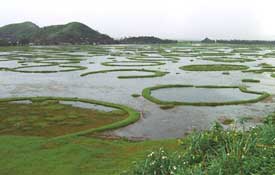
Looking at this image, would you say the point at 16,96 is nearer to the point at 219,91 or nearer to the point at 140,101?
the point at 140,101

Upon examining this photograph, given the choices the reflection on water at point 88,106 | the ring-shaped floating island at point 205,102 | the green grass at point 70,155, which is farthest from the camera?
the ring-shaped floating island at point 205,102

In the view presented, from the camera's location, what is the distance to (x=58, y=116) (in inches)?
970

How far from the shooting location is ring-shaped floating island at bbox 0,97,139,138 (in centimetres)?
2106

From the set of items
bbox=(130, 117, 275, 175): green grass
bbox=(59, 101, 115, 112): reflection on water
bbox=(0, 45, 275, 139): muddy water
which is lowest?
bbox=(59, 101, 115, 112): reflection on water

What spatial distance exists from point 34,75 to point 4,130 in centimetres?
2871

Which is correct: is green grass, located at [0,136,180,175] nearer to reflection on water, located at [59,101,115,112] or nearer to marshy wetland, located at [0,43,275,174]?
marshy wetland, located at [0,43,275,174]

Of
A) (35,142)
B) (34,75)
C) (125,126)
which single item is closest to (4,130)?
(35,142)

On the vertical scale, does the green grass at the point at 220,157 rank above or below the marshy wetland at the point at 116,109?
above

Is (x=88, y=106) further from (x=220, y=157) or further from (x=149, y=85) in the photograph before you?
(x=220, y=157)

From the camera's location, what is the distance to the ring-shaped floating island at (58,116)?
21.1 meters

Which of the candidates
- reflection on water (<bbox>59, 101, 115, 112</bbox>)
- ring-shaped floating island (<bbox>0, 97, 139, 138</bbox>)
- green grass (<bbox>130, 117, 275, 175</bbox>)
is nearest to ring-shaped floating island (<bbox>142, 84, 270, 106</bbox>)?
ring-shaped floating island (<bbox>0, 97, 139, 138</bbox>)

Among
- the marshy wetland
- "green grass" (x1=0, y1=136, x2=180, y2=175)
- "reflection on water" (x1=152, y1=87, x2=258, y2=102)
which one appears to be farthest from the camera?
"reflection on water" (x1=152, y1=87, x2=258, y2=102)

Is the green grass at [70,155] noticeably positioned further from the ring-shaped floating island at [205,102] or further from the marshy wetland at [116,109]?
the ring-shaped floating island at [205,102]

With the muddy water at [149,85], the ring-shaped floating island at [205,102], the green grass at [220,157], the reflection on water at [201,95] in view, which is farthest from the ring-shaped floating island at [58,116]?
the green grass at [220,157]
